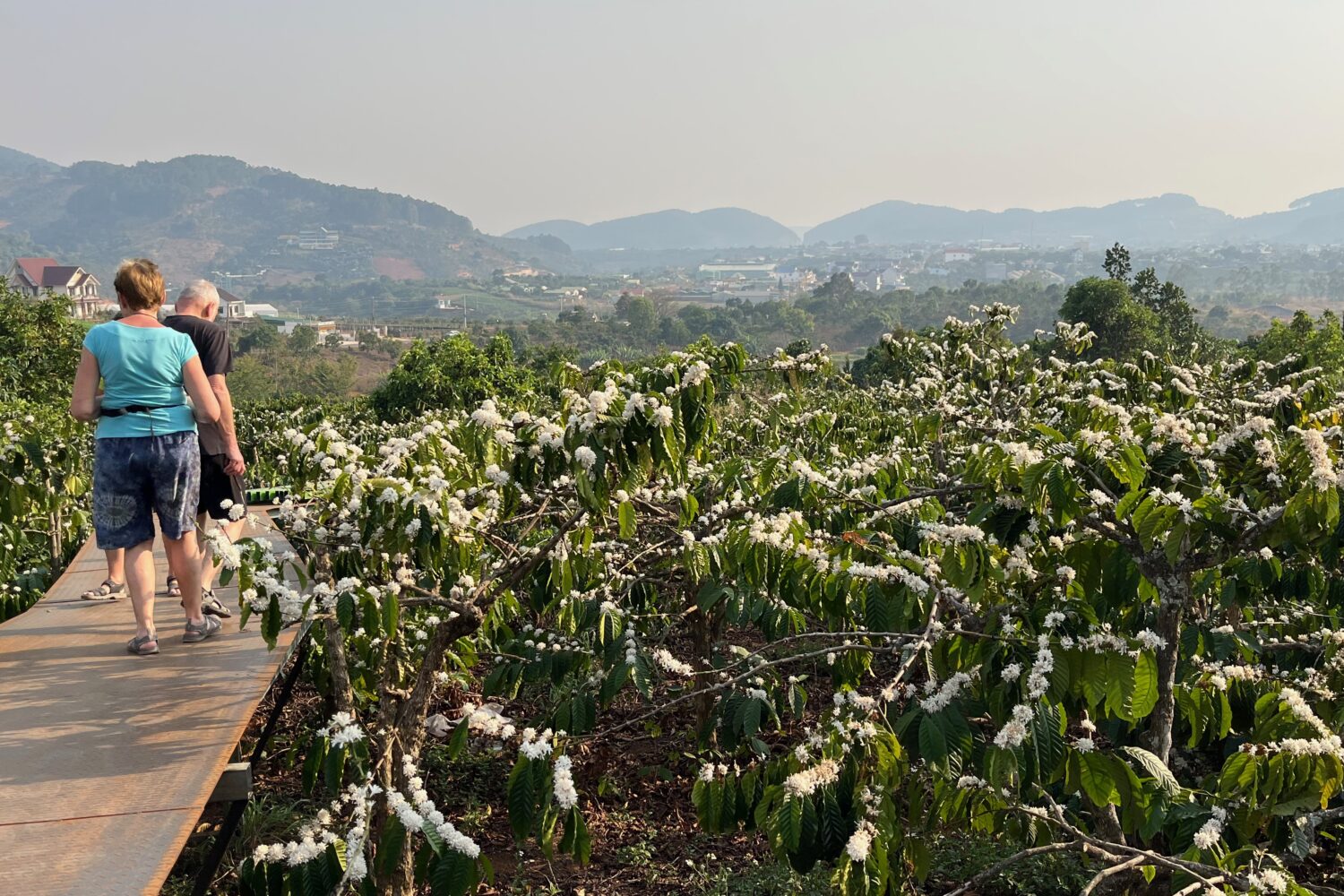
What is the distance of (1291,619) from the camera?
176 inches

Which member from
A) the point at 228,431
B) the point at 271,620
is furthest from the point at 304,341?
the point at 271,620

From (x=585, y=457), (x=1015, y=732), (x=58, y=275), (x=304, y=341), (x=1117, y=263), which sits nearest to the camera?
(x=1015, y=732)

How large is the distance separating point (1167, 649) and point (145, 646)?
413 centimetres

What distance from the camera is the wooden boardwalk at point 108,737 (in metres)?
2.73

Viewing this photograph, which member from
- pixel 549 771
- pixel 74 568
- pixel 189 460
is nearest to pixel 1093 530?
pixel 549 771

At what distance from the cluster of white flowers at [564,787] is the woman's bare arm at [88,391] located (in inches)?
116

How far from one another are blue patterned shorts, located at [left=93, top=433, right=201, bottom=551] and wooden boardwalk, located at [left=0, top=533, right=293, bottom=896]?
58 centimetres

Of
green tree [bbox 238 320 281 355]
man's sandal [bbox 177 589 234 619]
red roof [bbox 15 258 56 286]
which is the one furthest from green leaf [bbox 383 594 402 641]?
red roof [bbox 15 258 56 286]

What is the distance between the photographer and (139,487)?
424 centimetres

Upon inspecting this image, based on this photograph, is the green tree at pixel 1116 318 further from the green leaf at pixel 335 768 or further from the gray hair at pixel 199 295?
the green leaf at pixel 335 768

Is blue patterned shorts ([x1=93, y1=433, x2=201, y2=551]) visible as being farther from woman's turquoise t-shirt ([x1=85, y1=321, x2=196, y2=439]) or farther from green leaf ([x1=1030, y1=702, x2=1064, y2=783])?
green leaf ([x1=1030, y1=702, x2=1064, y2=783])

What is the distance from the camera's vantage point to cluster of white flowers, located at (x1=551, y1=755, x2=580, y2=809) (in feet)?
7.86

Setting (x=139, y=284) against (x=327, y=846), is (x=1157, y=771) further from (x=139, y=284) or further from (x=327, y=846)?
(x=139, y=284)

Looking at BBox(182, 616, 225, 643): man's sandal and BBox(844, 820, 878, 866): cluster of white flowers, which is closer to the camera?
BBox(844, 820, 878, 866): cluster of white flowers
